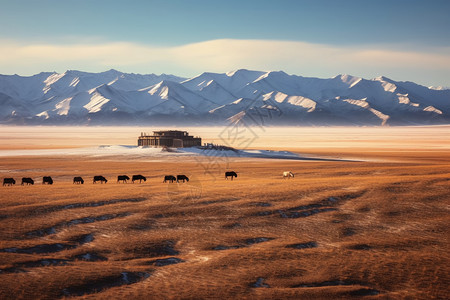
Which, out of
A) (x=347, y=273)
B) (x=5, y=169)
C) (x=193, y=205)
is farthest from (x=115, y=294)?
(x=5, y=169)

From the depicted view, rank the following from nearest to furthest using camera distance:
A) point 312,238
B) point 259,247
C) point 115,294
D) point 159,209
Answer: point 115,294, point 259,247, point 312,238, point 159,209

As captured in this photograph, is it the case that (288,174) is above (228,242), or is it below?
above

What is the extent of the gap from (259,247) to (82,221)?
37.5ft

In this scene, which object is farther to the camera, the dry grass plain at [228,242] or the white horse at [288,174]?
the white horse at [288,174]

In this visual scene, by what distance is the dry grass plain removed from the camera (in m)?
18.3

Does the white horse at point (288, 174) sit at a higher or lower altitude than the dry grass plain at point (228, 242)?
higher

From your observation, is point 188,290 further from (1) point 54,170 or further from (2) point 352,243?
(1) point 54,170

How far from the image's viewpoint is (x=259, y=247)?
2327 centimetres

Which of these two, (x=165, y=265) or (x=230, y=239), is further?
(x=230, y=239)

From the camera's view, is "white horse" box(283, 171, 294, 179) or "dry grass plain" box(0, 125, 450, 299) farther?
"white horse" box(283, 171, 294, 179)

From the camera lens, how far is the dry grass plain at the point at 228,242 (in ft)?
59.9

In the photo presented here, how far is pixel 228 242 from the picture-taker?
24141 millimetres

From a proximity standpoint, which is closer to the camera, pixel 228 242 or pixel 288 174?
pixel 228 242

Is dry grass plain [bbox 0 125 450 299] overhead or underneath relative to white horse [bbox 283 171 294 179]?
underneath
